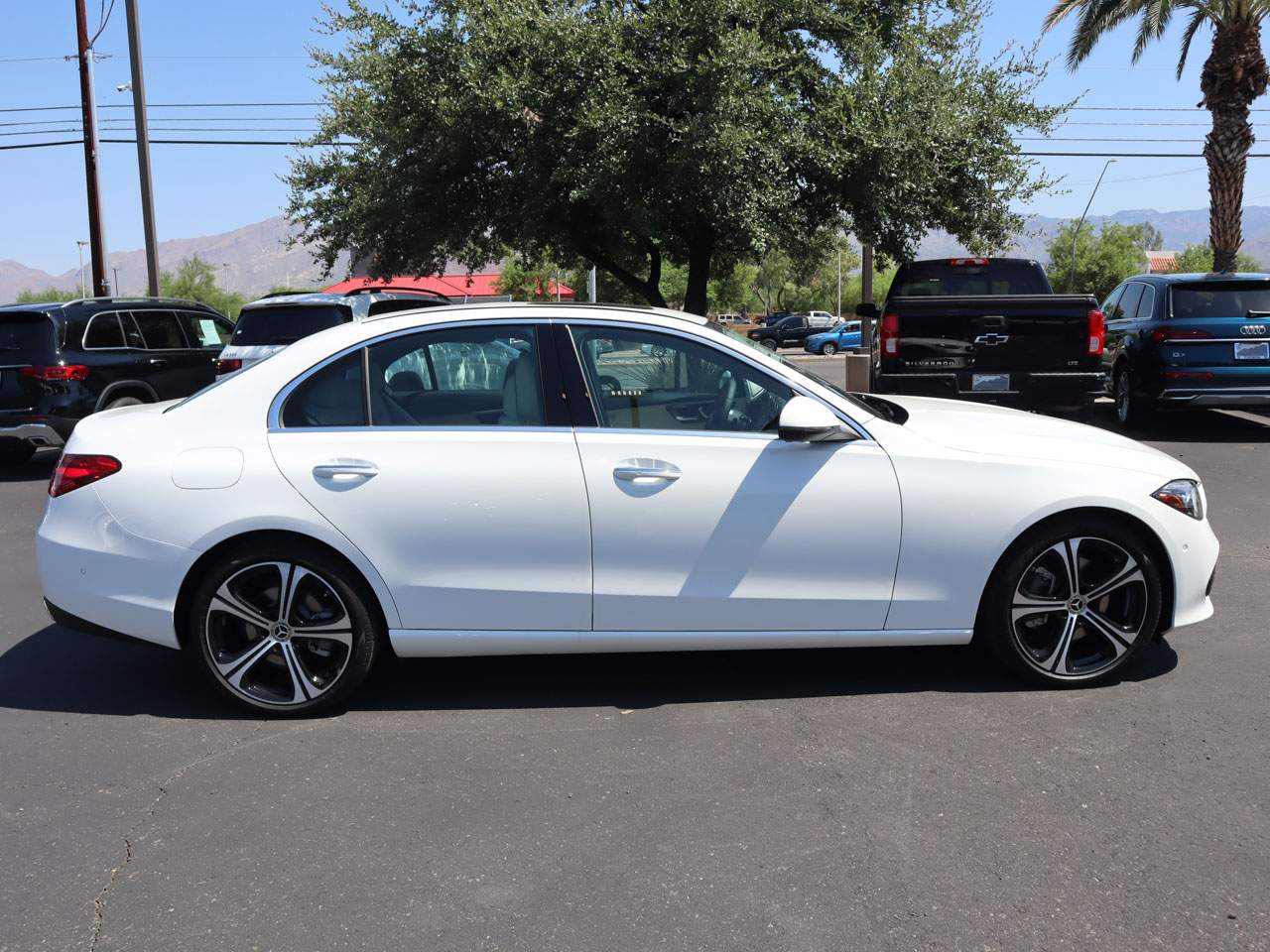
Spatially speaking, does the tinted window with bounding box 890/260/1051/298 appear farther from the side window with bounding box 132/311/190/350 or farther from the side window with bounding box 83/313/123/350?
the side window with bounding box 83/313/123/350

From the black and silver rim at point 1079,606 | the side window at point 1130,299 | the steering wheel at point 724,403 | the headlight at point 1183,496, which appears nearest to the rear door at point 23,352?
the steering wheel at point 724,403

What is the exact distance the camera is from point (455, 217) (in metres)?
15.2

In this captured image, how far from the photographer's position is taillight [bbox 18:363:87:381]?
412 inches

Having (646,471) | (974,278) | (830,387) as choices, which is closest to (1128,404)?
(974,278)

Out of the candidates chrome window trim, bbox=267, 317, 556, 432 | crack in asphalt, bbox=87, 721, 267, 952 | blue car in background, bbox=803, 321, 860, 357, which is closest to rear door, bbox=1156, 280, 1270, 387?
chrome window trim, bbox=267, 317, 556, 432

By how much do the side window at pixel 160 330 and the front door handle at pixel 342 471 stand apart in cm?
836

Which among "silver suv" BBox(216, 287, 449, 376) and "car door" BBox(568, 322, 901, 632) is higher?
"silver suv" BBox(216, 287, 449, 376)

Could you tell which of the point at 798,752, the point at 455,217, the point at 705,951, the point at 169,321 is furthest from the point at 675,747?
the point at 455,217

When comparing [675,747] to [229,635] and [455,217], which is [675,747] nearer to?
[229,635]

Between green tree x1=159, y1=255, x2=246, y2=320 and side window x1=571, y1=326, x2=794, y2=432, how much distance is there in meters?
50.2

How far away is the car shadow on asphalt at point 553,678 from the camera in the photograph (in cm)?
470

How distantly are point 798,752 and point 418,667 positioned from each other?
6.28 feet

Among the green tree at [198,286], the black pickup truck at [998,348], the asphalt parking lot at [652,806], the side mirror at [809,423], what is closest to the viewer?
the asphalt parking lot at [652,806]

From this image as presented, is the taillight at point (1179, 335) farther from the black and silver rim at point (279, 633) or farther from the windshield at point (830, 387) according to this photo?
the black and silver rim at point (279, 633)
